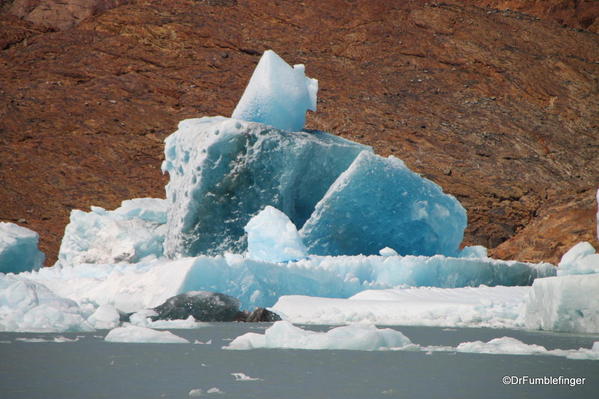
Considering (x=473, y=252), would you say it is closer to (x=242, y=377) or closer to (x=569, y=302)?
(x=569, y=302)

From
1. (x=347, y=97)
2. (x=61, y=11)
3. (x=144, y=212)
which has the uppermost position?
(x=61, y=11)

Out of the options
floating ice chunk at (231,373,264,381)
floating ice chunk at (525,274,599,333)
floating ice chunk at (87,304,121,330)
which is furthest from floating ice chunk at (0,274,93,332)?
floating ice chunk at (525,274,599,333)

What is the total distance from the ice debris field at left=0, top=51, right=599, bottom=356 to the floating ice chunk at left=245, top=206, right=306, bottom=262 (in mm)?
17

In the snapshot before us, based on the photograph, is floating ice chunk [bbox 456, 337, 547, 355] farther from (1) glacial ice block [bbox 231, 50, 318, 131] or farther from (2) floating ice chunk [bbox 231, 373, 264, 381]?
(1) glacial ice block [bbox 231, 50, 318, 131]

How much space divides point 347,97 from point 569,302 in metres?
22.4

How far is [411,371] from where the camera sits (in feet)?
16.6

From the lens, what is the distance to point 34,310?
7387mm

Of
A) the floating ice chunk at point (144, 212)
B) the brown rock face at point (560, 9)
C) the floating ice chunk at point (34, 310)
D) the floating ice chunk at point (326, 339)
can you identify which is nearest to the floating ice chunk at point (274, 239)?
the floating ice chunk at point (34, 310)

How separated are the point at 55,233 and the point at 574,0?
2211 centimetres

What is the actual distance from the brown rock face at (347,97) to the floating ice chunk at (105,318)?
1537 centimetres

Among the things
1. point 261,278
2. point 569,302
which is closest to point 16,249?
point 261,278

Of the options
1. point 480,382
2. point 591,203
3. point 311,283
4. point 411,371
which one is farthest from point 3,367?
point 591,203

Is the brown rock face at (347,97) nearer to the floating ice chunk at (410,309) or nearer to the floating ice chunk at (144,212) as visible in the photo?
the floating ice chunk at (144,212)

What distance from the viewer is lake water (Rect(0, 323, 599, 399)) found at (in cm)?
435
